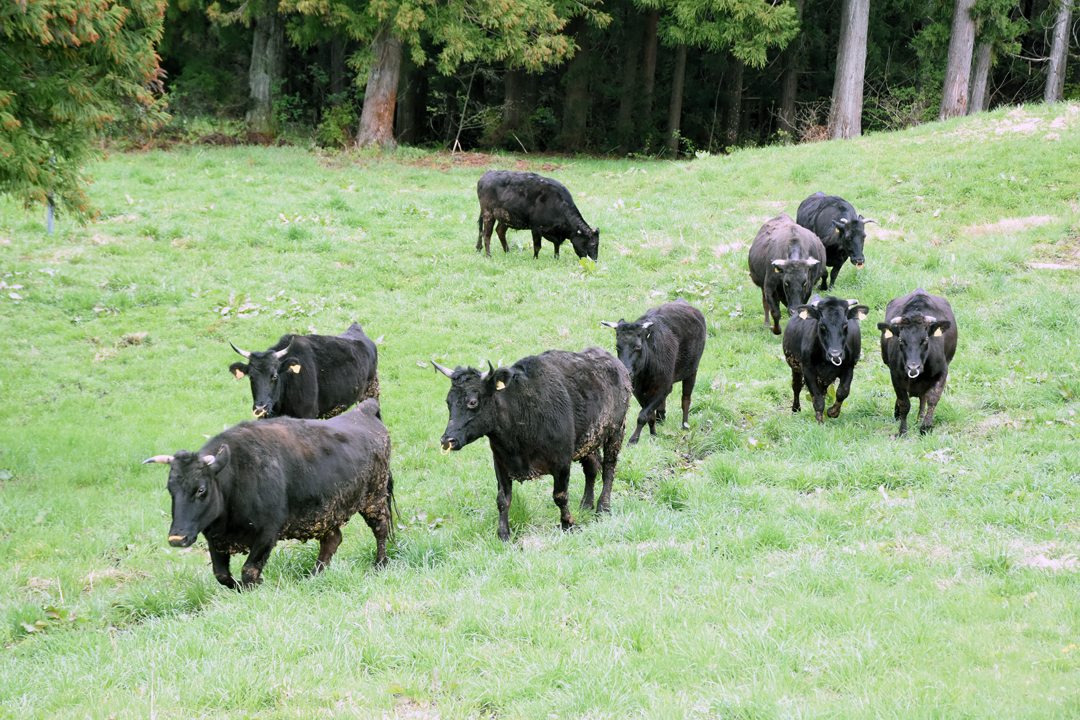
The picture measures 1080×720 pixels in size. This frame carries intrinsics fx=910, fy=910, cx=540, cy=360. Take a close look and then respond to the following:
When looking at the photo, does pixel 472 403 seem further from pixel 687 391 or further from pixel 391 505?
pixel 687 391

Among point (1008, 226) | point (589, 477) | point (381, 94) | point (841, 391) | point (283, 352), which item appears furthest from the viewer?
point (381, 94)

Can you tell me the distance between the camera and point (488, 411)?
821 centimetres

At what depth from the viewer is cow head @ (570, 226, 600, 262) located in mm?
18406

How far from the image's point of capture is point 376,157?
92.5 feet

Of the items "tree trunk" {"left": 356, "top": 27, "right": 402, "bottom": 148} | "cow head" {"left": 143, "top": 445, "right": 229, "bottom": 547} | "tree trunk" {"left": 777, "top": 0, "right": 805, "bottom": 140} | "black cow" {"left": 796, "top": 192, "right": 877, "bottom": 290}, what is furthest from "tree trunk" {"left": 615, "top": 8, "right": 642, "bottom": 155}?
"cow head" {"left": 143, "top": 445, "right": 229, "bottom": 547}

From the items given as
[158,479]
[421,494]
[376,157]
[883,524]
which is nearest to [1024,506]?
[883,524]

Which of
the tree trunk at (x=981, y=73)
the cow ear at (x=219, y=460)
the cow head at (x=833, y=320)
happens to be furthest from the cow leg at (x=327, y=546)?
the tree trunk at (x=981, y=73)

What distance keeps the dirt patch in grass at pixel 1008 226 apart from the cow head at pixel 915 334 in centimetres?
857

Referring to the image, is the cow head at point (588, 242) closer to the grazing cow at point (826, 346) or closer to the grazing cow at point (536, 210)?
the grazing cow at point (536, 210)

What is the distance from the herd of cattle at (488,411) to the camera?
6.92 m

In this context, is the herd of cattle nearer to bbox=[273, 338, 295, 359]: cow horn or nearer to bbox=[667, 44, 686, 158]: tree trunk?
bbox=[273, 338, 295, 359]: cow horn

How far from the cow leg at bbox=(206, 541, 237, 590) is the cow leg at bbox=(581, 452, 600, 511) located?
3.42 m

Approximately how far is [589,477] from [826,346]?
3.85 m

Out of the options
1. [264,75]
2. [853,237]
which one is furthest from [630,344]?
[264,75]
